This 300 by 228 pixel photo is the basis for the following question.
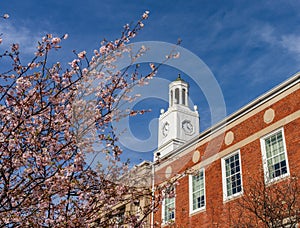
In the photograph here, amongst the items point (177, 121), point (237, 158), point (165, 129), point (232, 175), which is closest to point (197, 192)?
point (232, 175)

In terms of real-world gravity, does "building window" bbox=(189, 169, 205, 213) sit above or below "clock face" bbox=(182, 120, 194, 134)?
below

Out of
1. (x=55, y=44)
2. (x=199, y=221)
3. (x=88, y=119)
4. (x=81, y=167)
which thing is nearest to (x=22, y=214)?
(x=81, y=167)

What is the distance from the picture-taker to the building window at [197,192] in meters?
18.0

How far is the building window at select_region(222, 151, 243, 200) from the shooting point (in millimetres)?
16000

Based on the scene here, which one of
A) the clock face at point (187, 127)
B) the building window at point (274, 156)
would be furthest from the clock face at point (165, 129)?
the building window at point (274, 156)

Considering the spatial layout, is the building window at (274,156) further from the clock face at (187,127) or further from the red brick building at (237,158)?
the clock face at (187,127)

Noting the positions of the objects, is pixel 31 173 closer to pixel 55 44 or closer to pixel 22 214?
pixel 22 214

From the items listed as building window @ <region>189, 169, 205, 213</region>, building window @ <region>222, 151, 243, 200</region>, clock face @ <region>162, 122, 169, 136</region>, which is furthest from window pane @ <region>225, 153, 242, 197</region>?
clock face @ <region>162, 122, 169, 136</region>

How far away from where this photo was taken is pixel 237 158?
1669 centimetres

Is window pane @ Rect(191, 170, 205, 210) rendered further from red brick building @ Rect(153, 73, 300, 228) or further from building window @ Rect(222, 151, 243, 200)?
building window @ Rect(222, 151, 243, 200)

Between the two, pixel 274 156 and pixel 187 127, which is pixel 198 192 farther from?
pixel 187 127

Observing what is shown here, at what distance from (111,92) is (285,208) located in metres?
7.80

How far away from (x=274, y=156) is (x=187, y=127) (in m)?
21.5

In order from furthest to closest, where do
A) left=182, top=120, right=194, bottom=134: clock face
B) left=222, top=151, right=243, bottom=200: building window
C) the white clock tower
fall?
Result: 1. left=182, top=120, right=194, bottom=134: clock face
2. the white clock tower
3. left=222, top=151, right=243, bottom=200: building window
